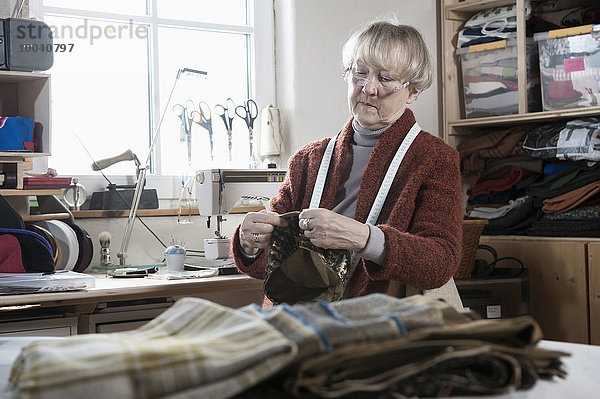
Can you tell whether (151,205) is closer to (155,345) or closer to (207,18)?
(207,18)

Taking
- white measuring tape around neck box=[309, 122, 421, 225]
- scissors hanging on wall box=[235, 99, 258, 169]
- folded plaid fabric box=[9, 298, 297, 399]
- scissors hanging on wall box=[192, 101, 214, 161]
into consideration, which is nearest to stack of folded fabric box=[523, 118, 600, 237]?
scissors hanging on wall box=[235, 99, 258, 169]

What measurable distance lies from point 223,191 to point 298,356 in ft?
6.87

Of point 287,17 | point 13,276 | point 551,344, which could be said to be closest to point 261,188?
point 13,276

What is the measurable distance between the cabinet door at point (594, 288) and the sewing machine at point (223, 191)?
54.0 inches

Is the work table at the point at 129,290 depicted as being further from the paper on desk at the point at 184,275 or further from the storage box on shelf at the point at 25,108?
the storage box on shelf at the point at 25,108

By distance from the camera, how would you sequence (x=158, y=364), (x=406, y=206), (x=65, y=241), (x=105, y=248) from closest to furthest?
(x=158, y=364) → (x=406, y=206) → (x=65, y=241) → (x=105, y=248)

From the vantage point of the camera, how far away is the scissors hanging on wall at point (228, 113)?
3.44m

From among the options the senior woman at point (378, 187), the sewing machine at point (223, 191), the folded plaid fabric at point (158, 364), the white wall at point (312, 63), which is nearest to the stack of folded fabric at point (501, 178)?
the white wall at point (312, 63)

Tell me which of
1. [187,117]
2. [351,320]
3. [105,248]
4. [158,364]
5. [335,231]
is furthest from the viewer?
[187,117]

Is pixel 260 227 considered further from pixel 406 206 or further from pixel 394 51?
pixel 394 51

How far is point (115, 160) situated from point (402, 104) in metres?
1.51

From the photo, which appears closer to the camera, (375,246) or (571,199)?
(375,246)

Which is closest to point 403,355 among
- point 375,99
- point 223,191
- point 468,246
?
point 375,99

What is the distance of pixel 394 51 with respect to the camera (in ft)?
6.15
